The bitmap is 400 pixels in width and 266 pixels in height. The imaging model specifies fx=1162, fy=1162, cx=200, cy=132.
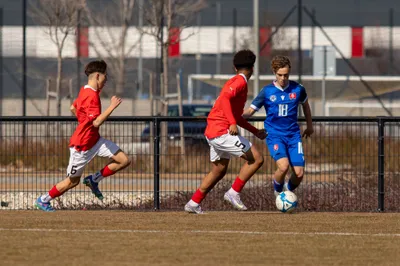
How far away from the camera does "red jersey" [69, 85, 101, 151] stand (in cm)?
1319

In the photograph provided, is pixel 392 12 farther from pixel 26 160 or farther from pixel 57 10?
pixel 26 160

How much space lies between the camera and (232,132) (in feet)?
41.7

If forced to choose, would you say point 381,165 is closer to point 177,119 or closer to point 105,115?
point 177,119

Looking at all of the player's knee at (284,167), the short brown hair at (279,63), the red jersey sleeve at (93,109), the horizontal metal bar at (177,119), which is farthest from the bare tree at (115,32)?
the player's knee at (284,167)

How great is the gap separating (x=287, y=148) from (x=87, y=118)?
7.55 ft

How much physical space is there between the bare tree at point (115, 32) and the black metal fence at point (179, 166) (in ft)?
73.3

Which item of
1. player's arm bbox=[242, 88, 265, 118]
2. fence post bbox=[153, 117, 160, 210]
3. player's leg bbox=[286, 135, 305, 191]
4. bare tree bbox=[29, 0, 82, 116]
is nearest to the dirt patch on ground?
player's leg bbox=[286, 135, 305, 191]

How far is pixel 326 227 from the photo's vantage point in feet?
38.7

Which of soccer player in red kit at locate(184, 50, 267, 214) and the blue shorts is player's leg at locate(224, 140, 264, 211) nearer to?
soccer player in red kit at locate(184, 50, 267, 214)

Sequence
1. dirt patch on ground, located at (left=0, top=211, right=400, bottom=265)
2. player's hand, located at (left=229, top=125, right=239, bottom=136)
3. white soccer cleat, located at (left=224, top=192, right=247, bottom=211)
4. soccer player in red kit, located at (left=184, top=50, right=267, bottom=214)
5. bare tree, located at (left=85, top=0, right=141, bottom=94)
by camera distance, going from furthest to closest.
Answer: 1. bare tree, located at (left=85, top=0, right=141, bottom=94)
2. white soccer cleat, located at (left=224, top=192, right=247, bottom=211)
3. soccer player in red kit, located at (left=184, top=50, right=267, bottom=214)
4. player's hand, located at (left=229, top=125, right=239, bottom=136)
5. dirt patch on ground, located at (left=0, top=211, right=400, bottom=265)

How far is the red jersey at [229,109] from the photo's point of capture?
1282cm

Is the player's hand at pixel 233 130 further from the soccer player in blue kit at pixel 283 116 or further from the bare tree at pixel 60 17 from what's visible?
the bare tree at pixel 60 17

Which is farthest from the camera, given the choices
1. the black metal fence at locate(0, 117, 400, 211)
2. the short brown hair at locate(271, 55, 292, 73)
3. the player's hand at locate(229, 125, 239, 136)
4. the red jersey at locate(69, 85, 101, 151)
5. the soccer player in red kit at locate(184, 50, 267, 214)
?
the black metal fence at locate(0, 117, 400, 211)

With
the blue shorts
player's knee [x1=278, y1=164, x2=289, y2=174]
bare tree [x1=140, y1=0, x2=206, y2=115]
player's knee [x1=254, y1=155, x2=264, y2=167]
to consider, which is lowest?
Result: player's knee [x1=278, y1=164, x2=289, y2=174]
